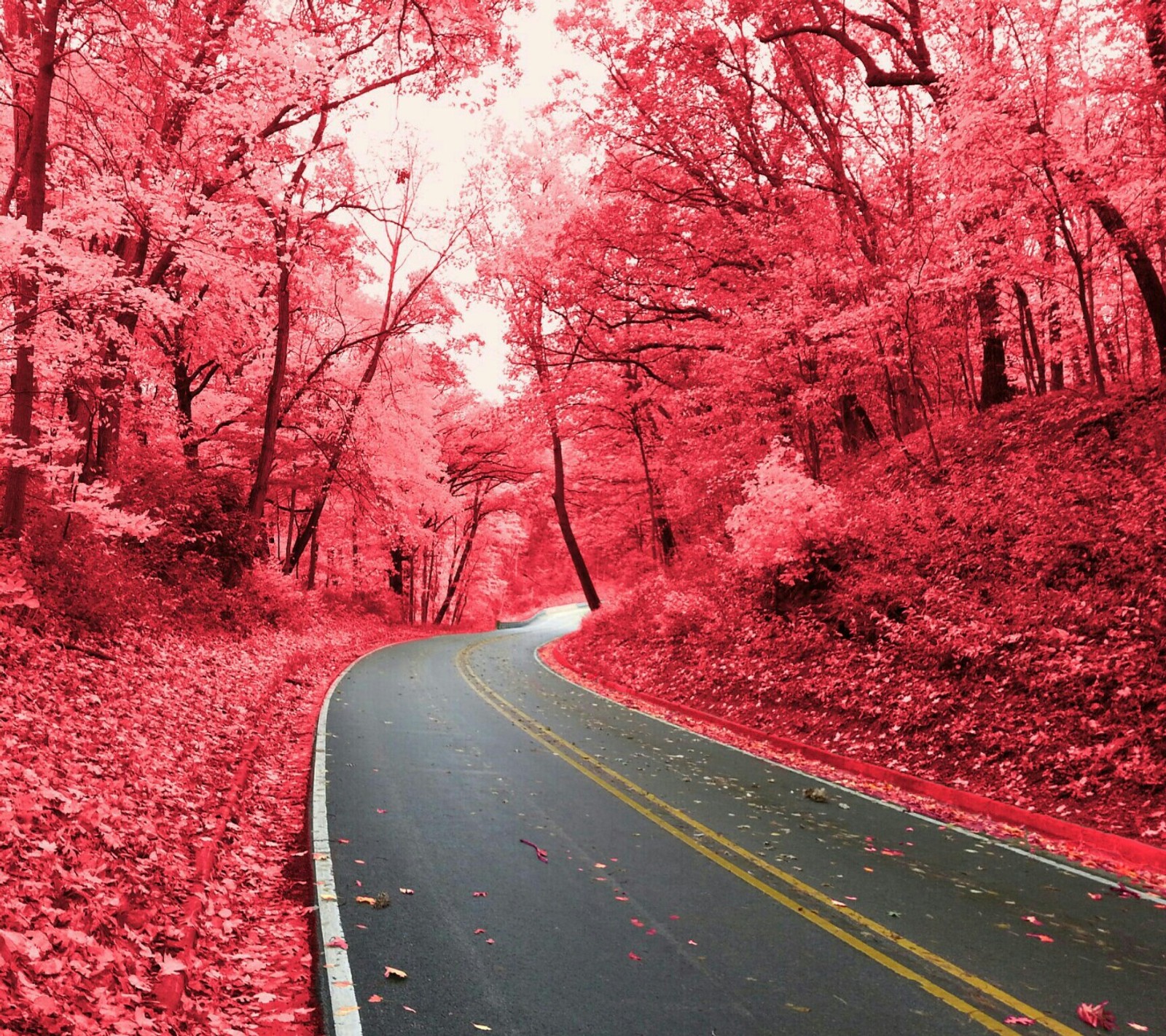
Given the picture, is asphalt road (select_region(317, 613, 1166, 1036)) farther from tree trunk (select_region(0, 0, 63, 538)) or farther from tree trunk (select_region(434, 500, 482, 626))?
tree trunk (select_region(434, 500, 482, 626))

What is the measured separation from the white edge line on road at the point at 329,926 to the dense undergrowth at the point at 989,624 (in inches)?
266

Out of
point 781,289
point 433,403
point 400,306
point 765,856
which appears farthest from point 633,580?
point 765,856

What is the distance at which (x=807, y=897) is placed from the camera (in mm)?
6004

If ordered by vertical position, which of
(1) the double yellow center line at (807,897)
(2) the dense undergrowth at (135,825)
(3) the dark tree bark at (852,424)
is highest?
(3) the dark tree bark at (852,424)

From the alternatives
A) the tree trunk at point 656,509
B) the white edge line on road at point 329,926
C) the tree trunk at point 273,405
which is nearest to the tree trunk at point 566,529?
the tree trunk at point 656,509

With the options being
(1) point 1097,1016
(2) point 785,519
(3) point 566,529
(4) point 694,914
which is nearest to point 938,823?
(4) point 694,914

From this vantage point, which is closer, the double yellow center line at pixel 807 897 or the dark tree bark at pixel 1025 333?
the double yellow center line at pixel 807 897

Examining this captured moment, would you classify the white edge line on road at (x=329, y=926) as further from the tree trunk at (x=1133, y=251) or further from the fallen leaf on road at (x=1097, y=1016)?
the tree trunk at (x=1133, y=251)

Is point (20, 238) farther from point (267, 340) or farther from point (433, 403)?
point (433, 403)

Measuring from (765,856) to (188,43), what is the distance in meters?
14.6

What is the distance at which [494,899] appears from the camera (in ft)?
19.0

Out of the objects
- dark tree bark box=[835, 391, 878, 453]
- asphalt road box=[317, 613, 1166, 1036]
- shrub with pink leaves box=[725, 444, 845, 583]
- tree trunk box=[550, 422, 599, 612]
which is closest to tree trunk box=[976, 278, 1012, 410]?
dark tree bark box=[835, 391, 878, 453]

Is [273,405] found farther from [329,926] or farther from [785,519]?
[329,926]

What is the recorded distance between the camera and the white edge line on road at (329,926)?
13.8 ft
